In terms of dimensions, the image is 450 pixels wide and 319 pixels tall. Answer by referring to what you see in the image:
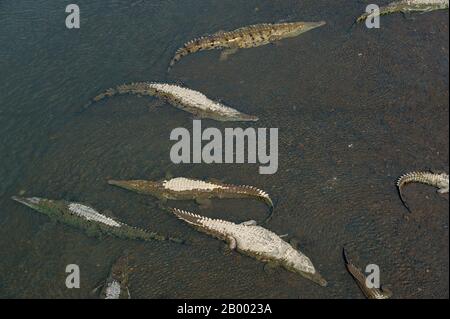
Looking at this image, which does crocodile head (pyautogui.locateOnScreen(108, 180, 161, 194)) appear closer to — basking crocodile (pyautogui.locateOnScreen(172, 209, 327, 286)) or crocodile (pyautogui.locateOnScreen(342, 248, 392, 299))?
basking crocodile (pyautogui.locateOnScreen(172, 209, 327, 286))

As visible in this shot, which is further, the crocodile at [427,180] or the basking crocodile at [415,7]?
the basking crocodile at [415,7]

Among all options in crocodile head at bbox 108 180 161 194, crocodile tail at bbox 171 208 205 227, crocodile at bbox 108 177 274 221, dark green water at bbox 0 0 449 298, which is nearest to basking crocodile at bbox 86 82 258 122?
dark green water at bbox 0 0 449 298

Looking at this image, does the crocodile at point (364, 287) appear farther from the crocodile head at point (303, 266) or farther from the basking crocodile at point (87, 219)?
the basking crocodile at point (87, 219)

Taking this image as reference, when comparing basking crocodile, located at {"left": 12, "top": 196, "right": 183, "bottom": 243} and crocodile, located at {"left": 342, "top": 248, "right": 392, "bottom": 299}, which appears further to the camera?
basking crocodile, located at {"left": 12, "top": 196, "right": 183, "bottom": 243}

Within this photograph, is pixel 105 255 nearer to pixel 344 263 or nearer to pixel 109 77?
pixel 344 263

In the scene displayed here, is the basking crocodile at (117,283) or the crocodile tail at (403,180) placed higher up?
the crocodile tail at (403,180)

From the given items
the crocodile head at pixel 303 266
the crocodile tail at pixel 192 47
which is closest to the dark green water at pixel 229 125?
the crocodile head at pixel 303 266

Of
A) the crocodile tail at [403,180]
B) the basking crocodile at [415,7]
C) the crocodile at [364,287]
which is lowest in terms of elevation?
the crocodile at [364,287]
